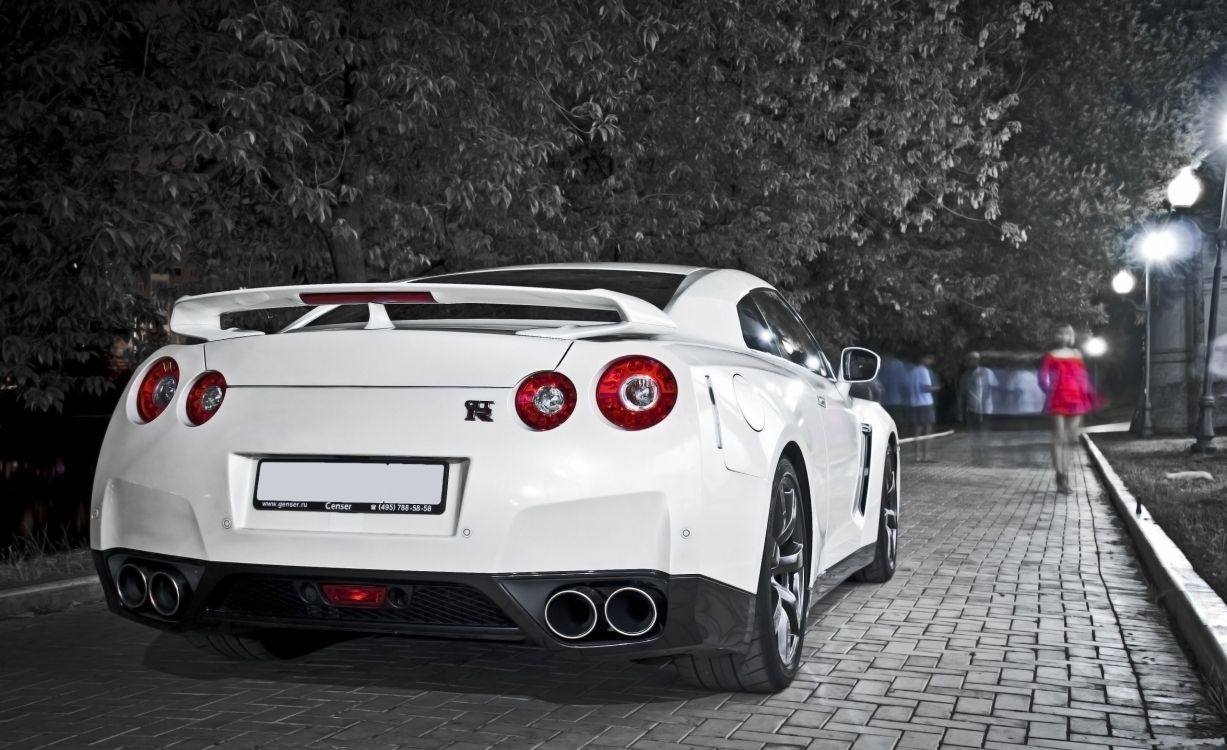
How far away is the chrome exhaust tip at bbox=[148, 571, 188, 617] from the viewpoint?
14.0 ft

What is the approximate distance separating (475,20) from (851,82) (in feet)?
22.5

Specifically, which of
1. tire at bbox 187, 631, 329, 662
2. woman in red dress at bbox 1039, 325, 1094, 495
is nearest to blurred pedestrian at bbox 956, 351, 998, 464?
woman in red dress at bbox 1039, 325, 1094, 495

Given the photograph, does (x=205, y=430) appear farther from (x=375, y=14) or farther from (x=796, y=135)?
(x=796, y=135)

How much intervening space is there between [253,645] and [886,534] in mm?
3822

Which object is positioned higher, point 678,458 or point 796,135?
point 796,135

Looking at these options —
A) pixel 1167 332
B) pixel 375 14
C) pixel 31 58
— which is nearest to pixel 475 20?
pixel 375 14

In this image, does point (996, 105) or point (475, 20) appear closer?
point (475, 20)

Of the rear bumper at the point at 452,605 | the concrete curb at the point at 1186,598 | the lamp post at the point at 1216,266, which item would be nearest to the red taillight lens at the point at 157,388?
the rear bumper at the point at 452,605

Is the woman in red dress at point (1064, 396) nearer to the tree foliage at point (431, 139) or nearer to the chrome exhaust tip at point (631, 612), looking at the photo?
the tree foliage at point (431, 139)

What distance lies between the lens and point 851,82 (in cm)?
1647

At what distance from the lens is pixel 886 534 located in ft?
25.4

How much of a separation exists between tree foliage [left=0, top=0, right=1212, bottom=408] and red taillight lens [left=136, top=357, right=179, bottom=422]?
5.36m

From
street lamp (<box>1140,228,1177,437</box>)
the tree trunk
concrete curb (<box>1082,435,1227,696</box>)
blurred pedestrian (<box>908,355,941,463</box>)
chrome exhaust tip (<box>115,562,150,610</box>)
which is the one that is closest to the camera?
chrome exhaust tip (<box>115,562,150,610</box>)

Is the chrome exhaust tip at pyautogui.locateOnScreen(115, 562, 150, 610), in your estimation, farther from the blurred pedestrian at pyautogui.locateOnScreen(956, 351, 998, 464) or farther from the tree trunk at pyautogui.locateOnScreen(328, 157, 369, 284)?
the blurred pedestrian at pyautogui.locateOnScreen(956, 351, 998, 464)
